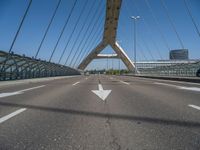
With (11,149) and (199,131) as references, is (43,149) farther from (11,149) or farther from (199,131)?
(199,131)

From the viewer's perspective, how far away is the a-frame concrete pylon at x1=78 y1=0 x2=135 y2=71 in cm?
5251

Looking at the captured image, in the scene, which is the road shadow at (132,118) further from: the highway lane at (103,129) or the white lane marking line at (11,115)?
the white lane marking line at (11,115)

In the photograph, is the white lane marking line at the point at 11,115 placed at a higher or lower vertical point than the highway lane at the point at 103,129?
higher

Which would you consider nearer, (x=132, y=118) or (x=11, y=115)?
(x=132, y=118)

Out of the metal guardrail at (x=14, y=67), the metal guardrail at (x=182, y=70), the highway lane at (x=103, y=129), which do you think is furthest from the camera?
the metal guardrail at (x=182, y=70)

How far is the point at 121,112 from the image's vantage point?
6.91 meters

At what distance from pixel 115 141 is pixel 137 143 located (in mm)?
352

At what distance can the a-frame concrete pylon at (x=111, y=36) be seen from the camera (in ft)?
172

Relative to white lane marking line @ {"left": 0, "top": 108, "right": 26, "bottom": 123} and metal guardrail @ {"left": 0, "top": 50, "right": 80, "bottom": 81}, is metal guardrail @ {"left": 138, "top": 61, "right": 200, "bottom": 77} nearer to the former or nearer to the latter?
metal guardrail @ {"left": 0, "top": 50, "right": 80, "bottom": 81}

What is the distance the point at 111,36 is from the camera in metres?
75.1

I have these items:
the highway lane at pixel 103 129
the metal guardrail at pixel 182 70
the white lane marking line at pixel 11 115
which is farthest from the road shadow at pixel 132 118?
the metal guardrail at pixel 182 70

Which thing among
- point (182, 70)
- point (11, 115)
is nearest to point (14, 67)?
point (11, 115)

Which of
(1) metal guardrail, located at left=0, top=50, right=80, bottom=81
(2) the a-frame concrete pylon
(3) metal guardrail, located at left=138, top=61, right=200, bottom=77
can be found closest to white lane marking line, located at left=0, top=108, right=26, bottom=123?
(1) metal guardrail, located at left=0, top=50, right=80, bottom=81

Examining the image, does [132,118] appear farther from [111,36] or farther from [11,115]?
[111,36]
